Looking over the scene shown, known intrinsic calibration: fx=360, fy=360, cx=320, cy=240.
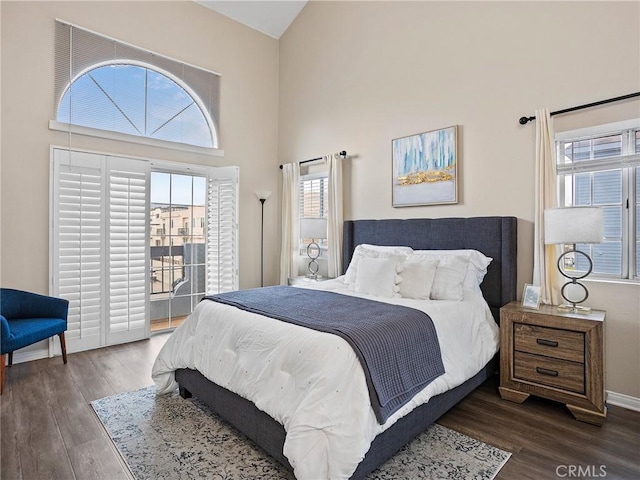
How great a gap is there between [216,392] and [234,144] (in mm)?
3706

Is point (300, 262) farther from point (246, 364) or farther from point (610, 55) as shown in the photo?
point (610, 55)

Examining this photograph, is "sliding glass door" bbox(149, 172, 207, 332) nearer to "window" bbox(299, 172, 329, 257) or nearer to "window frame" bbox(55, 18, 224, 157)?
"window frame" bbox(55, 18, 224, 157)

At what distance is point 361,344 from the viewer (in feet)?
5.98

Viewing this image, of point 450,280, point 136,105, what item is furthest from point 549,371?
point 136,105

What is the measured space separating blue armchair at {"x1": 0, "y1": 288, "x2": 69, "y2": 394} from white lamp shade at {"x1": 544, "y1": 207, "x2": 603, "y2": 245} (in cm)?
424

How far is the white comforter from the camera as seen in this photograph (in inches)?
62.3

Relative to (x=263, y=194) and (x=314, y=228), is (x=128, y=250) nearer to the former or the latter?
(x=263, y=194)

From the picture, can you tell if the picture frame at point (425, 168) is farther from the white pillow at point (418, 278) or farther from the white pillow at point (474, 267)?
the white pillow at point (418, 278)

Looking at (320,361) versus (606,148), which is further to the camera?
(606,148)

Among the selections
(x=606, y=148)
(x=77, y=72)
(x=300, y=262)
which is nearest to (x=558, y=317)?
(x=606, y=148)

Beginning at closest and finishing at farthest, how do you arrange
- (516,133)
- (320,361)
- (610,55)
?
(320,361)
(610,55)
(516,133)

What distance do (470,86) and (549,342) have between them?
7.78ft

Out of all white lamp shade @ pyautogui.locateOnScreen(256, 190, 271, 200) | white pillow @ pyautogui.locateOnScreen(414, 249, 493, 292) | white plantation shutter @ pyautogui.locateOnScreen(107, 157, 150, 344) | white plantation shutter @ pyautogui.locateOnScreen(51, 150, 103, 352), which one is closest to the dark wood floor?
white plantation shutter @ pyautogui.locateOnScreen(51, 150, 103, 352)

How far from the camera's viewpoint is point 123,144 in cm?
415
